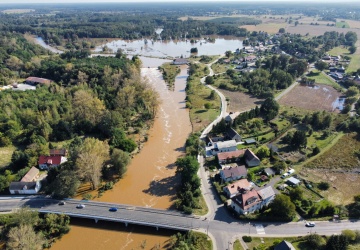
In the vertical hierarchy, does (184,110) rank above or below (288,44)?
below

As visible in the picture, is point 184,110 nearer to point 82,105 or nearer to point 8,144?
point 82,105

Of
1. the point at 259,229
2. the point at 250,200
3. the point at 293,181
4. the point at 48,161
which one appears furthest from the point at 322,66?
the point at 48,161

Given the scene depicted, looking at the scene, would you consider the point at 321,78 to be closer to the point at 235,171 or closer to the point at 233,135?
the point at 233,135

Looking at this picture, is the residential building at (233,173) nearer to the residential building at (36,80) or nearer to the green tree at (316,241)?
the green tree at (316,241)

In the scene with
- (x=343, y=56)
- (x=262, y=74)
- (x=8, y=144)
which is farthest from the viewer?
(x=343, y=56)

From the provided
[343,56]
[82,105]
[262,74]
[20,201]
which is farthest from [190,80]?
[343,56]

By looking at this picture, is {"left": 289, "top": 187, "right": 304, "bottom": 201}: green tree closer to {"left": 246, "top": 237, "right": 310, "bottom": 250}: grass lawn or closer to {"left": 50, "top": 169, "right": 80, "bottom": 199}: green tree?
{"left": 246, "top": 237, "right": 310, "bottom": 250}: grass lawn

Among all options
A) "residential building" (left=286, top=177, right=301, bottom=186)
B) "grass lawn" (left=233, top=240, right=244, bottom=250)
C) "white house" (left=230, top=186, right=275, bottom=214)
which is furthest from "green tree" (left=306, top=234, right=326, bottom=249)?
"residential building" (left=286, top=177, right=301, bottom=186)
